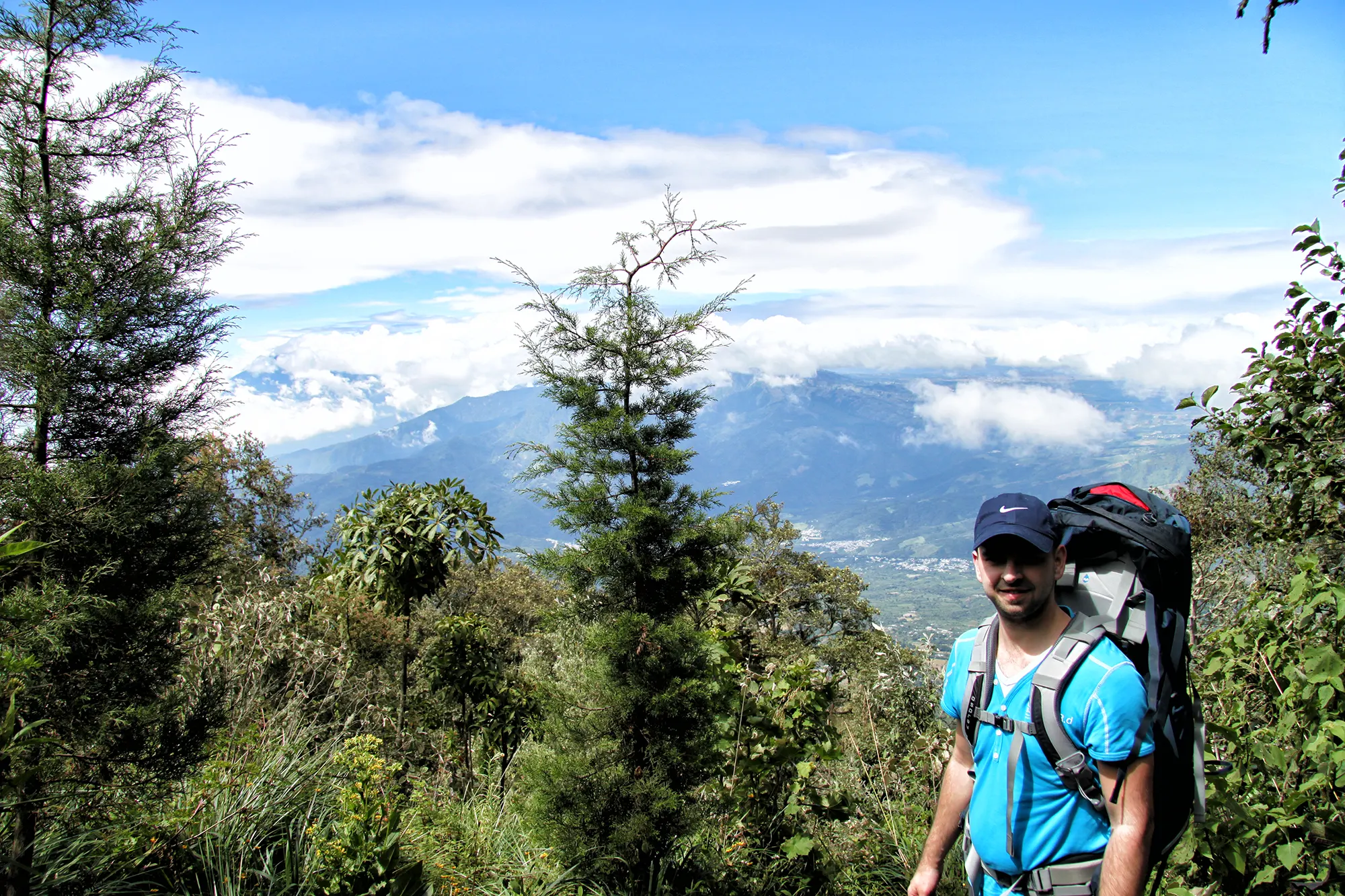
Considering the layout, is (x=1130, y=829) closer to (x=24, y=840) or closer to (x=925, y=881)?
(x=925, y=881)

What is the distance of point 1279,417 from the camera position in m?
3.30

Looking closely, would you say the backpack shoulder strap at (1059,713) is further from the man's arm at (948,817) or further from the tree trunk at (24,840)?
the tree trunk at (24,840)

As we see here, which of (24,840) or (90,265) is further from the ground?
(90,265)

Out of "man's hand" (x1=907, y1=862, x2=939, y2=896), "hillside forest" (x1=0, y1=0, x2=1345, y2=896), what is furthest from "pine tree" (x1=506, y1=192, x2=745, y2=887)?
"man's hand" (x1=907, y1=862, x2=939, y2=896)

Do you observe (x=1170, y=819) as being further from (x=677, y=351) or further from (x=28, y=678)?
(x=28, y=678)

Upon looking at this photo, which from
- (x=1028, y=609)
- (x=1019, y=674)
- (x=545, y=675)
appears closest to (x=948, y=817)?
(x=1019, y=674)

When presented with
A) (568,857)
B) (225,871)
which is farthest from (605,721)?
(225,871)

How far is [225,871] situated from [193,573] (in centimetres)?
150

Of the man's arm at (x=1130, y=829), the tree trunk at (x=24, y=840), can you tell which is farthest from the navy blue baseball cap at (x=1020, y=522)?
the tree trunk at (x=24, y=840)

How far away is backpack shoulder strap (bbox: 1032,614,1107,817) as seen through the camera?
192 centimetres

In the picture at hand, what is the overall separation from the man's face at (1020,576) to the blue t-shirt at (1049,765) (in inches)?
7.0

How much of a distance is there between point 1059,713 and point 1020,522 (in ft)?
1.69

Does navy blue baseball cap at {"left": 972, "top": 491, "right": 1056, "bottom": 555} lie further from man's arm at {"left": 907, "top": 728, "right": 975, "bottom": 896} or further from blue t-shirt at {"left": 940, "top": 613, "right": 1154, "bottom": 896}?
man's arm at {"left": 907, "top": 728, "right": 975, "bottom": 896}

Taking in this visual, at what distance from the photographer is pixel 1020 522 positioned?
2.05 m
